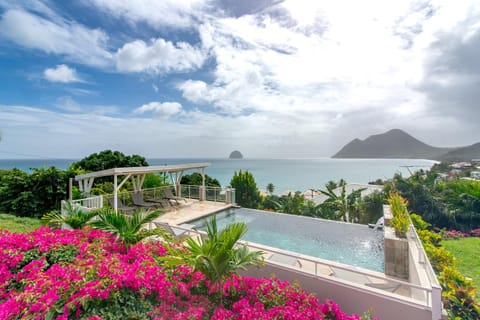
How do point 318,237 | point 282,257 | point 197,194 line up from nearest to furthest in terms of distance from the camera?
point 282,257 → point 318,237 → point 197,194

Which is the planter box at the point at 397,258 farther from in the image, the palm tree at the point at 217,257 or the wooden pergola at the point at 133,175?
the wooden pergola at the point at 133,175

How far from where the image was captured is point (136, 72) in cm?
1573

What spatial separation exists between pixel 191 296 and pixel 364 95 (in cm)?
1315

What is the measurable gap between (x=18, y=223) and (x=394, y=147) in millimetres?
106076

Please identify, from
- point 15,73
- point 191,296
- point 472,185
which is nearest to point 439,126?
point 472,185

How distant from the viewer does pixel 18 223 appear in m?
8.34

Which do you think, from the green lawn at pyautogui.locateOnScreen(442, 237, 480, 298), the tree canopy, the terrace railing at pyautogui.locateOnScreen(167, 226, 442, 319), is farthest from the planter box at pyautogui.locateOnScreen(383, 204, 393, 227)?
the tree canopy

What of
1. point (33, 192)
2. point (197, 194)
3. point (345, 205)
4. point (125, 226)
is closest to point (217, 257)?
point (125, 226)

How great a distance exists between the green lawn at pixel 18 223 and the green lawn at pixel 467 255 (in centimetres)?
1389

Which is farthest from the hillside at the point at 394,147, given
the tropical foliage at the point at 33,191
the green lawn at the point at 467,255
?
the tropical foliage at the point at 33,191

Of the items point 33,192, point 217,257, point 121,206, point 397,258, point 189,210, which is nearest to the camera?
point 217,257

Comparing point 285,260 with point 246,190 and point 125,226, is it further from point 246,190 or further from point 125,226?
point 246,190

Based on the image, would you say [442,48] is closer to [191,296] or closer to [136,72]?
[191,296]

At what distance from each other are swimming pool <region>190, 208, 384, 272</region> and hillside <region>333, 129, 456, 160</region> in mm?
75852
